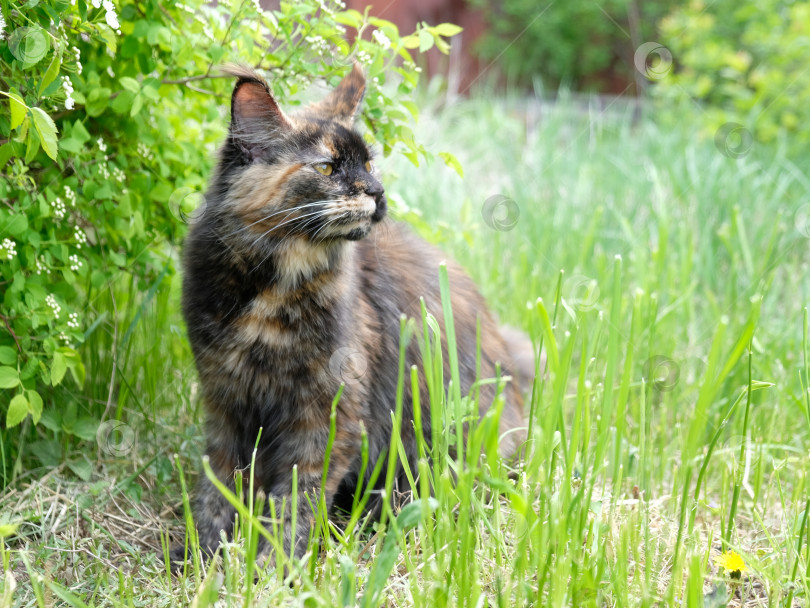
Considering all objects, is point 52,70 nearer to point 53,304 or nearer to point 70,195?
point 70,195

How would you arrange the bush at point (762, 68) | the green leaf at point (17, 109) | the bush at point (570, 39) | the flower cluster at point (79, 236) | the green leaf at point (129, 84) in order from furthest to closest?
1. the bush at point (570, 39)
2. the bush at point (762, 68)
3. the flower cluster at point (79, 236)
4. the green leaf at point (129, 84)
5. the green leaf at point (17, 109)

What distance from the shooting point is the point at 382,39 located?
2.19 m

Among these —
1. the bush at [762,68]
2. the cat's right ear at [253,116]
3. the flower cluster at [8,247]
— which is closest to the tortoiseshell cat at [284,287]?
the cat's right ear at [253,116]

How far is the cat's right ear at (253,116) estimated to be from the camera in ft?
6.28

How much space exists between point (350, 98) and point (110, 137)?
2.44 feet

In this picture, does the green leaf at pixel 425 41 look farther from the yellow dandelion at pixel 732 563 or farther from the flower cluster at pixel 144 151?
the yellow dandelion at pixel 732 563

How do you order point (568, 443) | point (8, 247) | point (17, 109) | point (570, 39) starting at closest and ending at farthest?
point (17, 109)
point (8, 247)
point (568, 443)
point (570, 39)

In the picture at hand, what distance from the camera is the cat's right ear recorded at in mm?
1913

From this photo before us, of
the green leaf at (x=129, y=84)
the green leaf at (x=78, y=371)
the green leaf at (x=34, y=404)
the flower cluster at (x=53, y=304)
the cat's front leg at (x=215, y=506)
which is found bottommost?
the cat's front leg at (x=215, y=506)

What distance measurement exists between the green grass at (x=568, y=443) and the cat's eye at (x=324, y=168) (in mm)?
522

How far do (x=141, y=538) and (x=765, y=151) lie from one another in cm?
441

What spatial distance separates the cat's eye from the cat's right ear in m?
0.13

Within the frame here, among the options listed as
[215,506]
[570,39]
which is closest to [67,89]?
[215,506]

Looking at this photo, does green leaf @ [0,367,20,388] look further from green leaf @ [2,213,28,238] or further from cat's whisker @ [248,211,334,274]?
cat's whisker @ [248,211,334,274]
